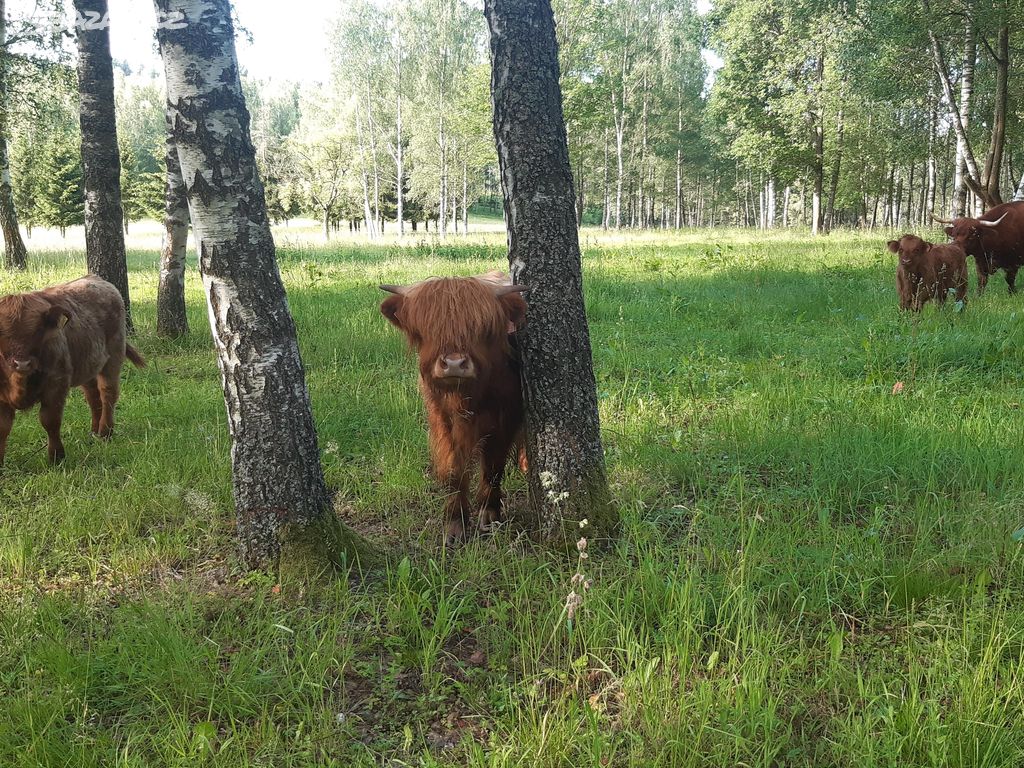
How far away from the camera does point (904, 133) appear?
2878cm

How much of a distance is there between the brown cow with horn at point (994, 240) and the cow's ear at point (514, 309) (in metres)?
9.43

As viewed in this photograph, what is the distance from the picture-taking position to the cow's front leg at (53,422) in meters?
4.77

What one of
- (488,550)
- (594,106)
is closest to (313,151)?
(594,106)

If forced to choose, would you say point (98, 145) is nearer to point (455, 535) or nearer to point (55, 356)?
point (55, 356)

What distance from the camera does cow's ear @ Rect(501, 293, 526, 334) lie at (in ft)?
10.3

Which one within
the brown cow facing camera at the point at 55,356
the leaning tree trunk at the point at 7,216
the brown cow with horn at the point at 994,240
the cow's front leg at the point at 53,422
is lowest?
the cow's front leg at the point at 53,422

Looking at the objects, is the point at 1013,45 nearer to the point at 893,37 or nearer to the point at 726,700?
the point at 893,37

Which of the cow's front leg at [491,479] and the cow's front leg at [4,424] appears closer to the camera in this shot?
the cow's front leg at [491,479]

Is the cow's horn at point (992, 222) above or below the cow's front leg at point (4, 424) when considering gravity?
above

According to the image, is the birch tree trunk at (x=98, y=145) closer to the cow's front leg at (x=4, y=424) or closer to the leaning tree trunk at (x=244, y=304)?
the cow's front leg at (x=4, y=424)

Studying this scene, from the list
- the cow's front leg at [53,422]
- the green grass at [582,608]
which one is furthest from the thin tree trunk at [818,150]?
the cow's front leg at [53,422]

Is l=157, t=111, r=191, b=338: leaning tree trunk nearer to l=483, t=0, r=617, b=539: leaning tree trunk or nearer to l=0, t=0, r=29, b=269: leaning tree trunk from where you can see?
l=483, t=0, r=617, b=539: leaning tree trunk

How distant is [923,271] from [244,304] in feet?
27.5

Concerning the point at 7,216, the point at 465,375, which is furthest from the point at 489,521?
Answer: the point at 7,216
